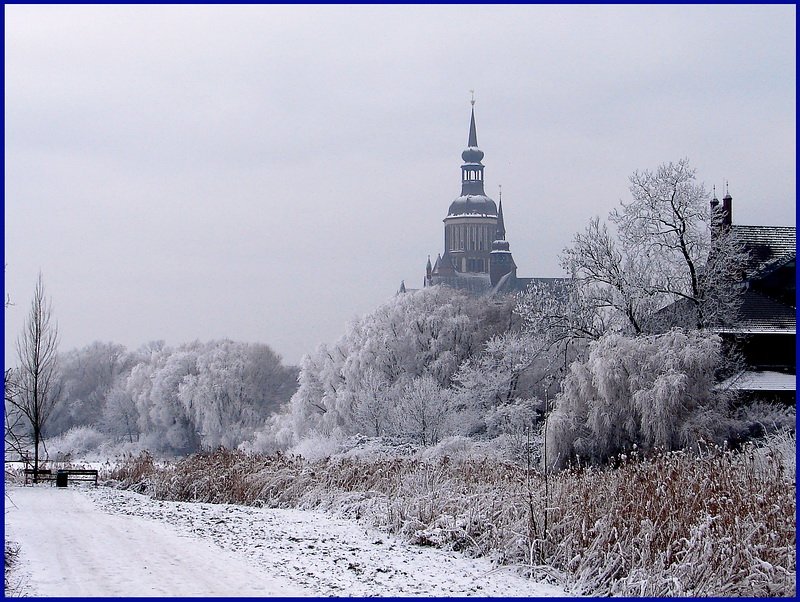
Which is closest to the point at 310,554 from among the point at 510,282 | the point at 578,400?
the point at 578,400

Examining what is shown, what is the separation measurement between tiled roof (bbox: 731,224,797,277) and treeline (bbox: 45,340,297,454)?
3491 cm

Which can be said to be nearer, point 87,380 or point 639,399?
point 639,399

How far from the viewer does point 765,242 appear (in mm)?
28953

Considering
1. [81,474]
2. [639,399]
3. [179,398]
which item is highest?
[639,399]

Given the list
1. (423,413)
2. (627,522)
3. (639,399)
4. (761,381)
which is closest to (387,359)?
(423,413)

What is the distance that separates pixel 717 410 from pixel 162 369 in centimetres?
4601

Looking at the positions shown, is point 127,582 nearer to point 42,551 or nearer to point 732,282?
point 42,551

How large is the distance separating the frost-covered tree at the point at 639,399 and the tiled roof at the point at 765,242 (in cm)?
561

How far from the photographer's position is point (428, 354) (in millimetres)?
41750

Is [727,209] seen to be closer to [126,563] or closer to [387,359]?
[387,359]

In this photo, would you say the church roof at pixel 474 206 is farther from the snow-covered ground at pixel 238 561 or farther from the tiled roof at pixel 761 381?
the snow-covered ground at pixel 238 561

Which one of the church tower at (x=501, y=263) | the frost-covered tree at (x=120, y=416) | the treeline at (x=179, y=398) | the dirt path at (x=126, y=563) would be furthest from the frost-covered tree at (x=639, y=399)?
the church tower at (x=501, y=263)

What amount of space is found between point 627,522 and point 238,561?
3959 millimetres

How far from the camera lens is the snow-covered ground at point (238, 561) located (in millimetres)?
8086
